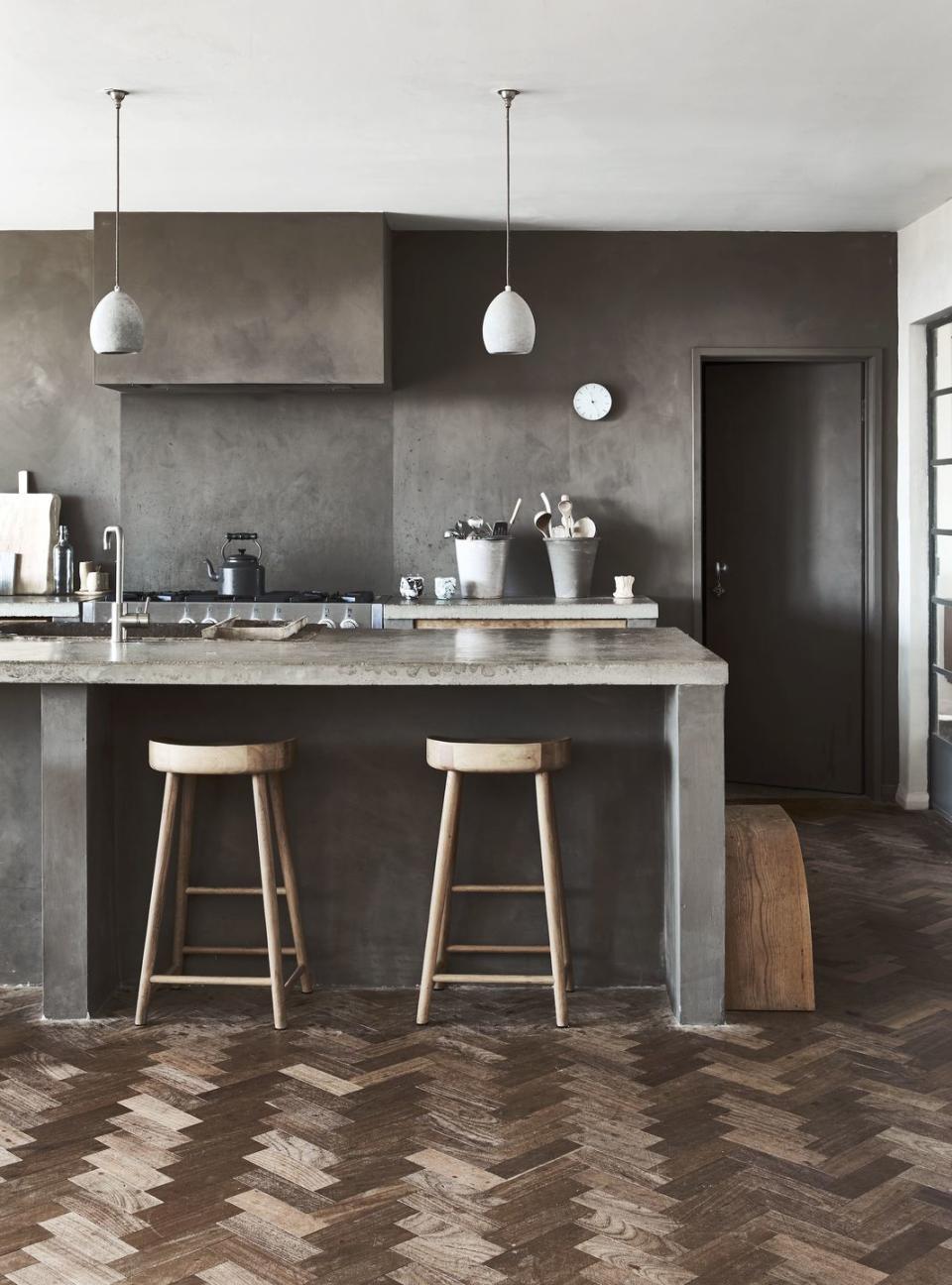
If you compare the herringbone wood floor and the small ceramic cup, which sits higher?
the small ceramic cup

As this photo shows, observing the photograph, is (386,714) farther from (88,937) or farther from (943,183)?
Result: (943,183)

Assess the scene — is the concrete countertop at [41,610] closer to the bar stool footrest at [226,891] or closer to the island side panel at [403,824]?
the island side panel at [403,824]

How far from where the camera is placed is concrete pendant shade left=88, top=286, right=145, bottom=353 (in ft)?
13.8

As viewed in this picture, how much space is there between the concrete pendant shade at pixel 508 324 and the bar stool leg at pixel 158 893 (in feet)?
6.10

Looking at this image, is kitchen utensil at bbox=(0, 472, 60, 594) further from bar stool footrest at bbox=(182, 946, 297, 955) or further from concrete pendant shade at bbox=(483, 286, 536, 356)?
bar stool footrest at bbox=(182, 946, 297, 955)

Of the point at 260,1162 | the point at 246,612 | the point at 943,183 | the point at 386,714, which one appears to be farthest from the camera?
the point at 246,612

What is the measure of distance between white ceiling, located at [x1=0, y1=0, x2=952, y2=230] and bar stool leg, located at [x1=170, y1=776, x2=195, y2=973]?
2181 mm

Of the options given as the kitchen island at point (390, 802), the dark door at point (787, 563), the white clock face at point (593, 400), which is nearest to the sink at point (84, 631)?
the kitchen island at point (390, 802)

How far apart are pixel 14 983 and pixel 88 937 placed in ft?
1.51

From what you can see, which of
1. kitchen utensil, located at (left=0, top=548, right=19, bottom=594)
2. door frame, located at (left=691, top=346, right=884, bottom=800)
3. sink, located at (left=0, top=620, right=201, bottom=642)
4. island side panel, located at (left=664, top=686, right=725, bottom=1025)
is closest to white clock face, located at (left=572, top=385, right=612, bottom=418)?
door frame, located at (left=691, top=346, right=884, bottom=800)

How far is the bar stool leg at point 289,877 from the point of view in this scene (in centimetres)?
360

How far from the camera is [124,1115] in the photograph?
292cm

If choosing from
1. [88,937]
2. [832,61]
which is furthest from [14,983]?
[832,61]

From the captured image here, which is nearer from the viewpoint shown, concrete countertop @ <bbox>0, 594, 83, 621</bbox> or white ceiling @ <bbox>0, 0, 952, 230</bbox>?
white ceiling @ <bbox>0, 0, 952, 230</bbox>
